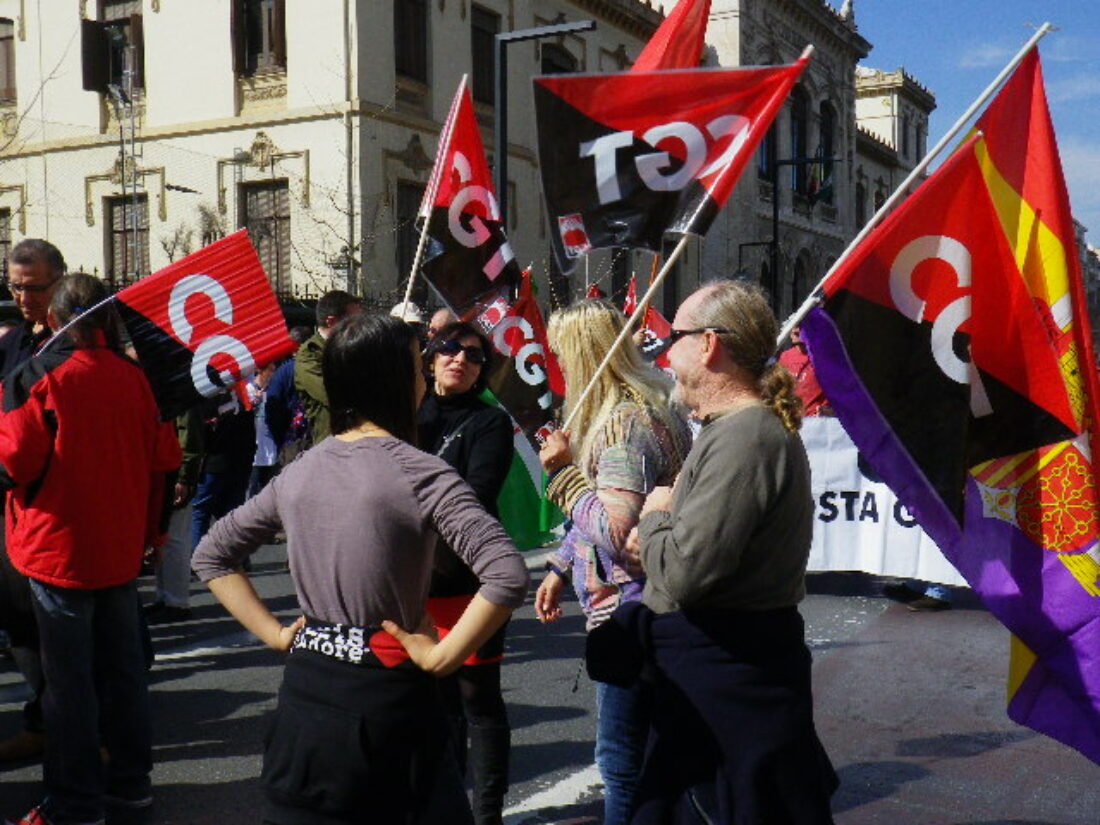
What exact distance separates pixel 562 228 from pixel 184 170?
1909cm

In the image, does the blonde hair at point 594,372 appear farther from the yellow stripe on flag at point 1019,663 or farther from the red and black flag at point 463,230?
the red and black flag at point 463,230

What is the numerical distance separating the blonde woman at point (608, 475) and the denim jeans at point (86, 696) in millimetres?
1486

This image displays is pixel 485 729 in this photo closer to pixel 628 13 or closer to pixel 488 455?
pixel 488 455

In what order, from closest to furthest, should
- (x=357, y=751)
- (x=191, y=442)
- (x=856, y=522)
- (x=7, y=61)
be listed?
(x=357, y=751) → (x=191, y=442) → (x=856, y=522) → (x=7, y=61)

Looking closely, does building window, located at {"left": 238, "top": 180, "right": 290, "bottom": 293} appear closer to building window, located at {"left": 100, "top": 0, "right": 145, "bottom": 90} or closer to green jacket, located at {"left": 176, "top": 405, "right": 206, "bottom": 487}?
building window, located at {"left": 100, "top": 0, "right": 145, "bottom": 90}

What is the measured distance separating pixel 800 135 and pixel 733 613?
1608 inches

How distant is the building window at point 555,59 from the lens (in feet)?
86.5

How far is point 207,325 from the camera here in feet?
15.5

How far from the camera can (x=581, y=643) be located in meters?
7.10

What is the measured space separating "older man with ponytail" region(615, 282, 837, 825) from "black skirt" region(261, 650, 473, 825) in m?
0.52

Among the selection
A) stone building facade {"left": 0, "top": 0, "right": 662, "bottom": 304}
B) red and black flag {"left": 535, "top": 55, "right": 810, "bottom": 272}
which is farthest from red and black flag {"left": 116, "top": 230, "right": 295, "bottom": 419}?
stone building facade {"left": 0, "top": 0, "right": 662, "bottom": 304}

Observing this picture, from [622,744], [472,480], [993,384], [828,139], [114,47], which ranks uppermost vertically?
[828,139]

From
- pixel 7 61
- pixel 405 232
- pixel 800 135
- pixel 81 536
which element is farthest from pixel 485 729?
pixel 800 135

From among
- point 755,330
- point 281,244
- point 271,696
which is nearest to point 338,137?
point 281,244
